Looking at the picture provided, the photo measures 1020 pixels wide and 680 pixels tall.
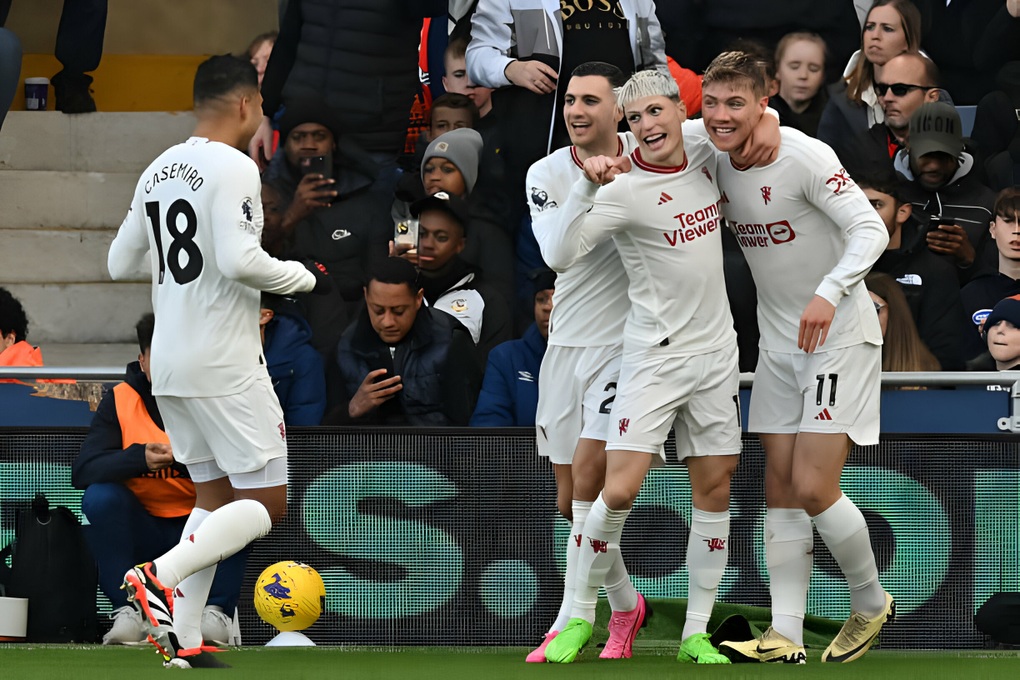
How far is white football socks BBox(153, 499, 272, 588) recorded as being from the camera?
5.40 meters

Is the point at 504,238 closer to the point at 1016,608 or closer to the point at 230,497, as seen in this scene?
the point at 230,497

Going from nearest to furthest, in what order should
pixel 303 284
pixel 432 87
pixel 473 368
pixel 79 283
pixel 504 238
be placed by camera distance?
pixel 303 284, pixel 473 368, pixel 504 238, pixel 432 87, pixel 79 283

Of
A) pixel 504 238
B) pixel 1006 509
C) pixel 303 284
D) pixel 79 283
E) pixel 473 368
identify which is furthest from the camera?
pixel 79 283

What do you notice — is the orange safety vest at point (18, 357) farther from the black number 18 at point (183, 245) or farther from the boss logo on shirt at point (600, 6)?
the boss logo on shirt at point (600, 6)

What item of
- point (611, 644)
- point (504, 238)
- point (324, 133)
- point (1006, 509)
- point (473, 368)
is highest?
point (324, 133)

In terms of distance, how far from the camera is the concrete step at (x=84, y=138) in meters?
9.69

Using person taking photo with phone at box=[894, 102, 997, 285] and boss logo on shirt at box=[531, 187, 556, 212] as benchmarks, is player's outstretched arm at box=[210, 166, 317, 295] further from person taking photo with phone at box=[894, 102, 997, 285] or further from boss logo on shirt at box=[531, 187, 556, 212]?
person taking photo with phone at box=[894, 102, 997, 285]

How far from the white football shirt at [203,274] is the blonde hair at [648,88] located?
1336 millimetres

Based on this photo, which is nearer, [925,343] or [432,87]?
[925,343]

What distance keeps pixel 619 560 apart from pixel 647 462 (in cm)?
49

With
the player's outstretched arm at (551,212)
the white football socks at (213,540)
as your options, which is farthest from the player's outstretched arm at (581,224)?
the white football socks at (213,540)

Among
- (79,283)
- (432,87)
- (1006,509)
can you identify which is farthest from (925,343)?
(79,283)

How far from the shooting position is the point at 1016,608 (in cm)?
646

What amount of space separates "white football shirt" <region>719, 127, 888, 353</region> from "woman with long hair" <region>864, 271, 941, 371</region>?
1.32 meters
